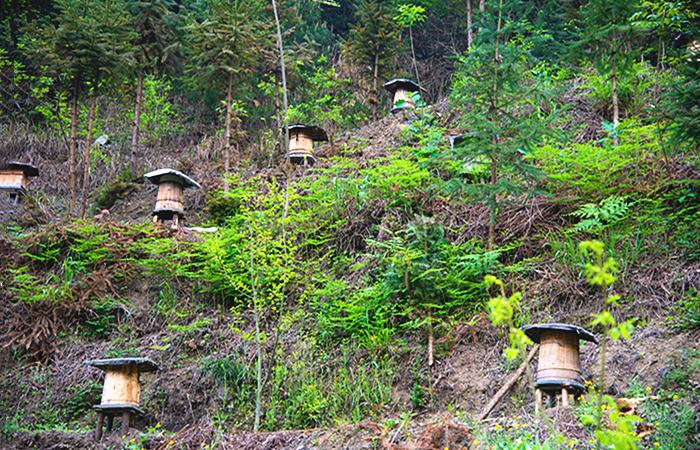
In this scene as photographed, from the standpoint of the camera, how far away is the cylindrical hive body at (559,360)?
7609 millimetres

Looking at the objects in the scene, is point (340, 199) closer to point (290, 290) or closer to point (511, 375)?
point (290, 290)

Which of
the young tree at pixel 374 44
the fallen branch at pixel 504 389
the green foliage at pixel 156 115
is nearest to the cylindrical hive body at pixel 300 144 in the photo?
the young tree at pixel 374 44

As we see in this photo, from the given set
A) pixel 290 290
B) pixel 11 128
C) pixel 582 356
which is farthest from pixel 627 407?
pixel 11 128

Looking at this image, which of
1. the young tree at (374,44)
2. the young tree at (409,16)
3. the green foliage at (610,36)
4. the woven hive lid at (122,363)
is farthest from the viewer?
the young tree at (409,16)

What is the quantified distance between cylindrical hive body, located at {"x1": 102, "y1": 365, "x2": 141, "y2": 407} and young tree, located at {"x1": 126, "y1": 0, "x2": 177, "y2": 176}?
9.66m

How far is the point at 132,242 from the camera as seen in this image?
13.4 meters

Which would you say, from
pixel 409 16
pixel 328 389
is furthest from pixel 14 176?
pixel 409 16

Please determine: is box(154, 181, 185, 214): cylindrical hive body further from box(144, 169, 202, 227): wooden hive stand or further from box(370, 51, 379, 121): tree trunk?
box(370, 51, 379, 121): tree trunk

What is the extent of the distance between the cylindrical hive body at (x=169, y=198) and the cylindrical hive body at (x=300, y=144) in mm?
3089

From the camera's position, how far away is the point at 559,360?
302 inches

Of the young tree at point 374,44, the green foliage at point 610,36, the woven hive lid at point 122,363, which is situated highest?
the young tree at point 374,44

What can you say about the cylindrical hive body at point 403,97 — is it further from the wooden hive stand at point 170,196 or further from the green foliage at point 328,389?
the green foliage at point 328,389

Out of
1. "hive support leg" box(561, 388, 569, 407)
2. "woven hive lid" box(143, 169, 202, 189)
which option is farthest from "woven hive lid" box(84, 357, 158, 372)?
"woven hive lid" box(143, 169, 202, 189)

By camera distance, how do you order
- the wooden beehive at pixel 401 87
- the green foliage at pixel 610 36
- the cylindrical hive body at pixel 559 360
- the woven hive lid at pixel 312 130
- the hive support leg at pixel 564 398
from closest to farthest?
the hive support leg at pixel 564 398
the cylindrical hive body at pixel 559 360
the green foliage at pixel 610 36
the woven hive lid at pixel 312 130
the wooden beehive at pixel 401 87
